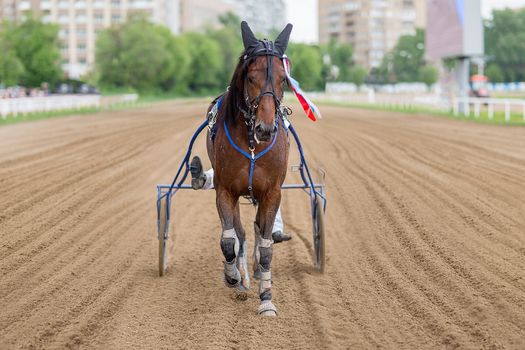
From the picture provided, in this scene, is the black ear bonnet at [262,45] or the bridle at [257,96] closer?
the bridle at [257,96]

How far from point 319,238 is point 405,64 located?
358 ft

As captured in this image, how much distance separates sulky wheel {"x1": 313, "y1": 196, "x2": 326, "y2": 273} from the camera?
6.69m

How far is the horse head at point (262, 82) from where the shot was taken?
4867 mm

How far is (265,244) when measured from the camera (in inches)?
226

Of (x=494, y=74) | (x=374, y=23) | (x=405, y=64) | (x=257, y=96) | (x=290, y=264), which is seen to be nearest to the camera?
(x=257, y=96)

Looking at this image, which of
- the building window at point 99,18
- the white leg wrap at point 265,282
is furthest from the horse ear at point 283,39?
the building window at point 99,18

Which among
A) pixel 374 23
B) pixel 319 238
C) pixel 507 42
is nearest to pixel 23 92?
pixel 319 238

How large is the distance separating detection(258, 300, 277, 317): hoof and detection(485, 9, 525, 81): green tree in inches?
3702

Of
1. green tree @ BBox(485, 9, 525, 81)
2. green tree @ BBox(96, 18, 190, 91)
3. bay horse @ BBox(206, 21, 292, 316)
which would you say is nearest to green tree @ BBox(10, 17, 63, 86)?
green tree @ BBox(96, 18, 190, 91)

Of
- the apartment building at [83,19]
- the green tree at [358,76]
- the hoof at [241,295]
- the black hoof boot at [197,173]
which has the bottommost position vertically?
the hoof at [241,295]

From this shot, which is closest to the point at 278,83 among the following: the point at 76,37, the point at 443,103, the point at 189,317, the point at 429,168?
the point at 189,317

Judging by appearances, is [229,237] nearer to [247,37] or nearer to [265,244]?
[265,244]

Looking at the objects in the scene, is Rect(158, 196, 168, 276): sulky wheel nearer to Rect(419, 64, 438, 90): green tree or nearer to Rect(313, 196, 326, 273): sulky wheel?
Rect(313, 196, 326, 273): sulky wheel

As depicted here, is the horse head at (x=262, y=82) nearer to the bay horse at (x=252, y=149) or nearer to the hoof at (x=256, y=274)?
the bay horse at (x=252, y=149)
